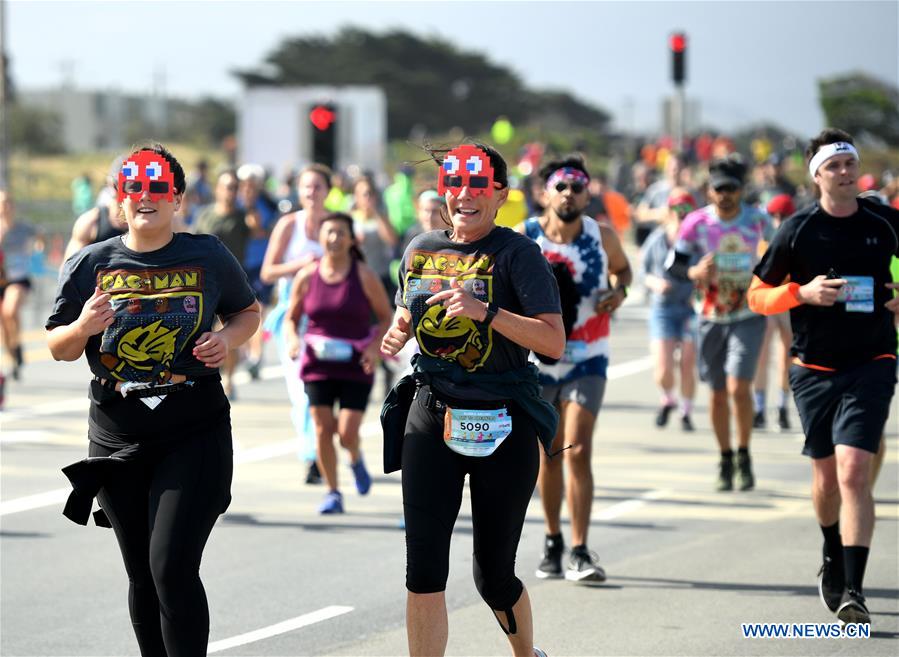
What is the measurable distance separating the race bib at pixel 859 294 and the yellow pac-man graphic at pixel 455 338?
83.9 inches

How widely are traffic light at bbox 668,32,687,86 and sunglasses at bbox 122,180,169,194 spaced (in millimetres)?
22819

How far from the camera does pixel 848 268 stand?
710 centimetres

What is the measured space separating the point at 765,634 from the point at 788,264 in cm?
169

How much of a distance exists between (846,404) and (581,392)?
156cm

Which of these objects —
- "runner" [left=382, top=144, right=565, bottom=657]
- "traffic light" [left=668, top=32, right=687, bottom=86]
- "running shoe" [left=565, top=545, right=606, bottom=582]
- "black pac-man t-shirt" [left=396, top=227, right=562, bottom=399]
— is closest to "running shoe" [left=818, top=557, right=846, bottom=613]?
"running shoe" [left=565, top=545, right=606, bottom=582]

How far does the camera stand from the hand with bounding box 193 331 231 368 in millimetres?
5504

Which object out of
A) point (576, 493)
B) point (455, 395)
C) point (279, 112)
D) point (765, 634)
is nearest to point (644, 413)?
point (576, 493)

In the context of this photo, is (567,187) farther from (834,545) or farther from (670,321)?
(670,321)

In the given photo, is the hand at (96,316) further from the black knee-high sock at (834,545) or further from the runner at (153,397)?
the black knee-high sock at (834,545)

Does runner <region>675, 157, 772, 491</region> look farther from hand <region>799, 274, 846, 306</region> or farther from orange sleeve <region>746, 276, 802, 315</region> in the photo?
hand <region>799, 274, 846, 306</region>

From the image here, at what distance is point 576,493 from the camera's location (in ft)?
26.6

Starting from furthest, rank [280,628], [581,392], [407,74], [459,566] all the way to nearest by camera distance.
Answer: [407,74]
[459,566]
[581,392]
[280,628]

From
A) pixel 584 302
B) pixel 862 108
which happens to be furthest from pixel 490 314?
pixel 862 108

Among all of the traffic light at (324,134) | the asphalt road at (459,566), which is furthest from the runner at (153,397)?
the traffic light at (324,134)
